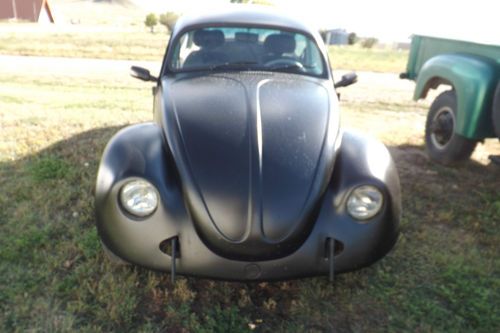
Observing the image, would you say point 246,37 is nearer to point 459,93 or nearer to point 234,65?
point 234,65

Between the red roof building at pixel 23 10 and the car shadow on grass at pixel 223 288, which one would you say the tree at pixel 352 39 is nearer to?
the red roof building at pixel 23 10

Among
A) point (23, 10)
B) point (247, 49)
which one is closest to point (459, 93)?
point (247, 49)

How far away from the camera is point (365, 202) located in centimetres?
228

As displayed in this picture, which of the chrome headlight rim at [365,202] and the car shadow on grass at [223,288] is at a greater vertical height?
the chrome headlight rim at [365,202]

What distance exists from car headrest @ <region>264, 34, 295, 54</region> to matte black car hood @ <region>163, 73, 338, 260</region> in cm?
92

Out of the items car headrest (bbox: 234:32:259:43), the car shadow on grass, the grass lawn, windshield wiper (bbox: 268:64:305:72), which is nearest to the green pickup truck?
the grass lawn

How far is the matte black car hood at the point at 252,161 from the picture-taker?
2133mm

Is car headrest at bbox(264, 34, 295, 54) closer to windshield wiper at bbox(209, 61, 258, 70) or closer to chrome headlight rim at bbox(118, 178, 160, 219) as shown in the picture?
windshield wiper at bbox(209, 61, 258, 70)

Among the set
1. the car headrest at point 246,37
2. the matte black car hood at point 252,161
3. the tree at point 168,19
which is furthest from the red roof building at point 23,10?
the matte black car hood at point 252,161

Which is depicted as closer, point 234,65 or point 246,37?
point 234,65

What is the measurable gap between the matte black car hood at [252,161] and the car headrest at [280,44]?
0.92m

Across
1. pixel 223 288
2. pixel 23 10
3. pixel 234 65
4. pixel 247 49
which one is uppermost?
pixel 247 49

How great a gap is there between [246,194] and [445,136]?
3.87 m

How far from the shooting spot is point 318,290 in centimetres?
265
